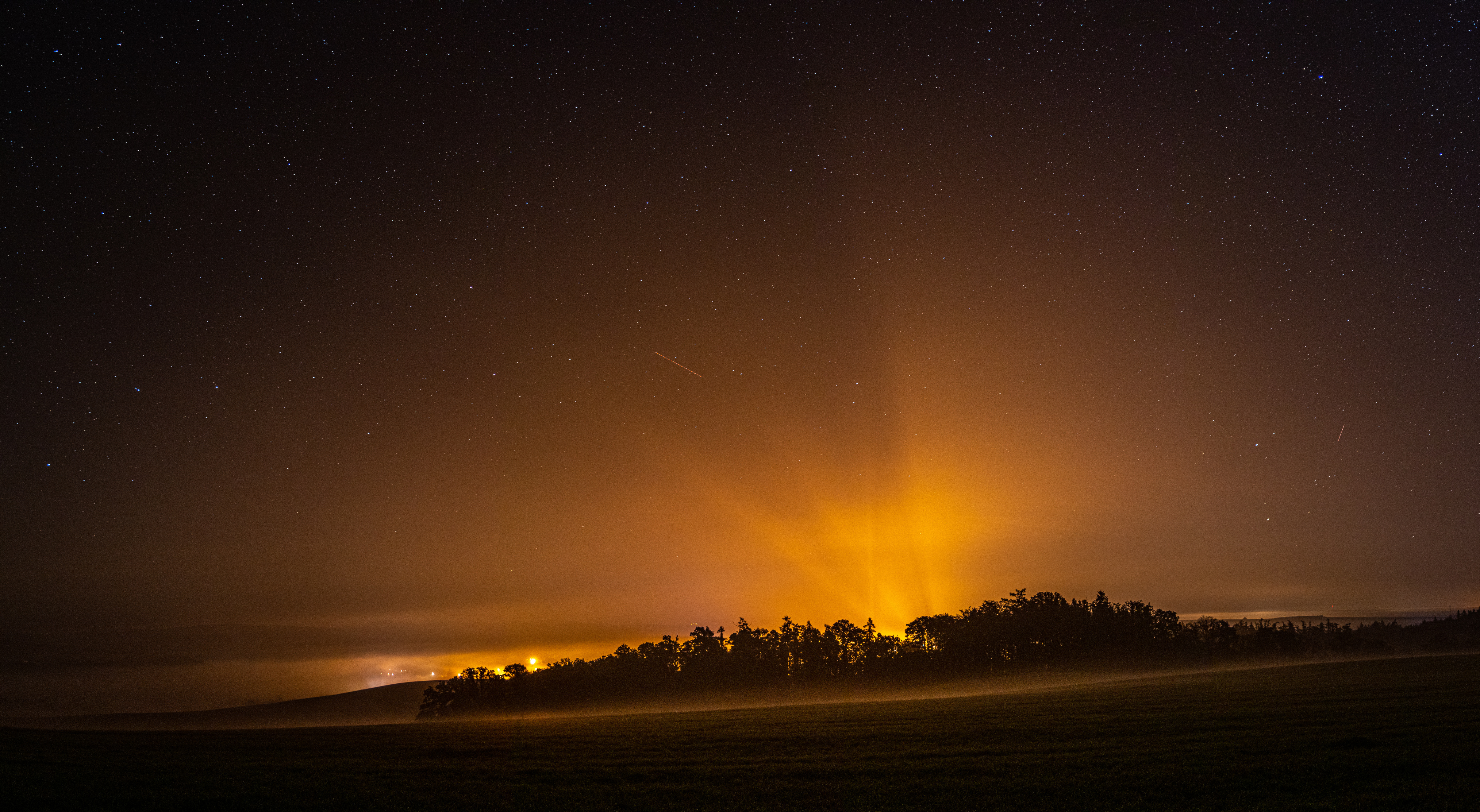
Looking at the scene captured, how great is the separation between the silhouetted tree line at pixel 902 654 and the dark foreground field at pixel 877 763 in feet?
268

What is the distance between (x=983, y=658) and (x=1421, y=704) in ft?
313

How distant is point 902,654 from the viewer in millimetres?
129500

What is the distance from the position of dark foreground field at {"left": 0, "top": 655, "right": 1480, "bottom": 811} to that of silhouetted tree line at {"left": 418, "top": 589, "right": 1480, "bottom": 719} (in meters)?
81.6

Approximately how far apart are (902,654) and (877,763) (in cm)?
11112

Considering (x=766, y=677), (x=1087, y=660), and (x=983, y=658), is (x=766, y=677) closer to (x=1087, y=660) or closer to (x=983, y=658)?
→ (x=983, y=658)

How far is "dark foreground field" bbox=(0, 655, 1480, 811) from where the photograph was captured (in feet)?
62.4

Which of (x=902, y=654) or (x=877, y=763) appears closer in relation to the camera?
(x=877, y=763)

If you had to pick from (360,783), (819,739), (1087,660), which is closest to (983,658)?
(1087,660)

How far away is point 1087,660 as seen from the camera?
122 meters

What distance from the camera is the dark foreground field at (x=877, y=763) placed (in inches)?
749

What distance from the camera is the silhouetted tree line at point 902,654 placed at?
122 meters

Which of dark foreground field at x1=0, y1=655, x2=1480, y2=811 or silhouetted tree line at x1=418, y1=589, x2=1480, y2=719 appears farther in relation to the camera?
silhouetted tree line at x1=418, y1=589, x2=1480, y2=719

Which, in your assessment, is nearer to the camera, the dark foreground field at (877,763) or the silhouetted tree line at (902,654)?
the dark foreground field at (877,763)

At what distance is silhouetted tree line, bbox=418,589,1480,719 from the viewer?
122500 mm
